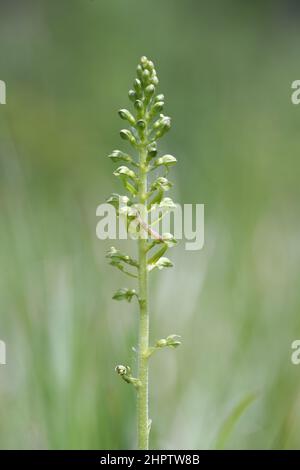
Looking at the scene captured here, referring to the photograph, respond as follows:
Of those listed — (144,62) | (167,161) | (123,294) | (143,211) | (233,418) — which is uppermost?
(144,62)

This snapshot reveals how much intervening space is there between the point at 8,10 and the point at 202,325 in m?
9.93

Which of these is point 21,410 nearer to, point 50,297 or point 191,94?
point 50,297

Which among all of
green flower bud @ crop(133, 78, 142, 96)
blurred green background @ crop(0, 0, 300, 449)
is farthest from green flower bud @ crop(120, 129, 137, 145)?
blurred green background @ crop(0, 0, 300, 449)

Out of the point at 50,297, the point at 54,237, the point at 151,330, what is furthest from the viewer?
the point at 54,237

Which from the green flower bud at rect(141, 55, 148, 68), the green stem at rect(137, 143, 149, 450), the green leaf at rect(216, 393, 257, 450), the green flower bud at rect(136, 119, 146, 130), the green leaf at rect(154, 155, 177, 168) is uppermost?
the green flower bud at rect(141, 55, 148, 68)

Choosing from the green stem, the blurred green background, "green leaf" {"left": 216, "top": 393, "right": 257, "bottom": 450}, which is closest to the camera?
the green stem

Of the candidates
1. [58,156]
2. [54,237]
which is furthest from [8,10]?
[54,237]

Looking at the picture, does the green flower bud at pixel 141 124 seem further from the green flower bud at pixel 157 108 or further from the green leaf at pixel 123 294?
the green leaf at pixel 123 294

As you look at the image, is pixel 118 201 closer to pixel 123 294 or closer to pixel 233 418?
pixel 123 294

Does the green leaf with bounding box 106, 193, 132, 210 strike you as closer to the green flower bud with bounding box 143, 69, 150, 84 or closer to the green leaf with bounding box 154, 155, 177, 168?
the green leaf with bounding box 154, 155, 177, 168

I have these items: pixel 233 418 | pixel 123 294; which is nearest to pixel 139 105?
pixel 123 294

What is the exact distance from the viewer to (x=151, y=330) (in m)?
2.88

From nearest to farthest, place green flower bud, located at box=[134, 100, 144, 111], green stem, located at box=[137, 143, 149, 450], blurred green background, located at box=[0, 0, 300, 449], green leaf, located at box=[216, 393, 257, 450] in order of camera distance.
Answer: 1. green stem, located at box=[137, 143, 149, 450]
2. green flower bud, located at box=[134, 100, 144, 111]
3. green leaf, located at box=[216, 393, 257, 450]
4. blurred green background, located at box=[0, 0, 300, 449]
